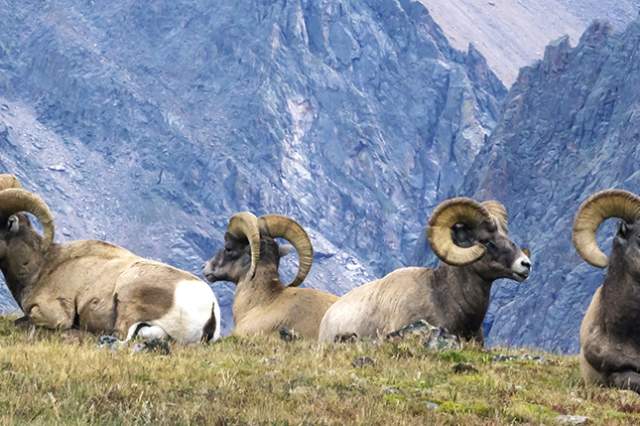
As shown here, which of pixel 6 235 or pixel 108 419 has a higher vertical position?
pixel 108 419

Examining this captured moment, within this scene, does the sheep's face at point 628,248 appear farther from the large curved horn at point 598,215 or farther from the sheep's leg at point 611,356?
the sheep's leg at point 611,356

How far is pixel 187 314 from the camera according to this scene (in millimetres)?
16594

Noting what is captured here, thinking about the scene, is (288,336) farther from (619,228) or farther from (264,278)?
(619,228)

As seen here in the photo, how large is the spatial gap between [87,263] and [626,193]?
7.30m

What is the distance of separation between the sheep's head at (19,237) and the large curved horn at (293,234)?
270 inches

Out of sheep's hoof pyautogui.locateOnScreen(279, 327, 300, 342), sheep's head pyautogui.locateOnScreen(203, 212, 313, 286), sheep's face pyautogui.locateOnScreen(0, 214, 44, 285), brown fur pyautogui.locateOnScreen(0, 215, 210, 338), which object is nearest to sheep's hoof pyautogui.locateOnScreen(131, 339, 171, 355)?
brown fur pyautogui.locateOnScreen(0, 215, 210, 338)

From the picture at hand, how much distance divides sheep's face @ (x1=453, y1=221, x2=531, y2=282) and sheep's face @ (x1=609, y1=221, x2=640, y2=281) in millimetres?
3204

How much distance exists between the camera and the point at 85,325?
1742cm

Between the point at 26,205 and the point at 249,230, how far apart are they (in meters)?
6.52

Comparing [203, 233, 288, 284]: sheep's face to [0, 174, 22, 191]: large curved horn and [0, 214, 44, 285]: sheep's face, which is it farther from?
[0, 214, 44, 285]: sheep's face

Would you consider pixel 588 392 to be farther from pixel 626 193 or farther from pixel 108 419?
pixel 108 419

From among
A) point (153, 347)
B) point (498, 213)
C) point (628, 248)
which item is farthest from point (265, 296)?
point (628, 248)

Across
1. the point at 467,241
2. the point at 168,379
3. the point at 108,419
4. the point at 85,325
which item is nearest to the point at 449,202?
the point at 467,241

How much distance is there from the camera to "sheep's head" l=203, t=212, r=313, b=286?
25.0 meters
